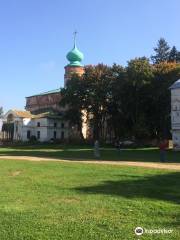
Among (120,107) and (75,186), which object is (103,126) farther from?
(75,186)

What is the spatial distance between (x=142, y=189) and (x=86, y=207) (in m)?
3.79

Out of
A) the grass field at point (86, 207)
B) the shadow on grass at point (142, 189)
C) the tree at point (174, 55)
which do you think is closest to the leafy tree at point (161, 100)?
the tree at point (174, 55)

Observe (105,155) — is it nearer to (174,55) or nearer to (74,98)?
(74,98)

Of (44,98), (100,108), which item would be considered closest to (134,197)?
(100,108)

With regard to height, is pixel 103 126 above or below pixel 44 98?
below

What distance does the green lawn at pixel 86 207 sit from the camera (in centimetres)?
888

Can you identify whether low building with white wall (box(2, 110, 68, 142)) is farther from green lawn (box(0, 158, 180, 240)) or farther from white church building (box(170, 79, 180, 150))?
green lawn (box(0, 158, 180, 240))

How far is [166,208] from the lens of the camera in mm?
11250

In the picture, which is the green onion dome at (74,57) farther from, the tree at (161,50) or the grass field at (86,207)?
the grass field at (86,207)

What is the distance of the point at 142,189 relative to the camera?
Answer: 14.6m

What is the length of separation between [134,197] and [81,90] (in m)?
59.1

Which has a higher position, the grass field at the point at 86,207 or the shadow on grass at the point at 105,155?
the shadow on grass at the point at 105,155

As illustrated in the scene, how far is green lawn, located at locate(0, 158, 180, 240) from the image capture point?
8883mm

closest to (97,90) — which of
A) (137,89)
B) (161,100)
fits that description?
(137,89)
